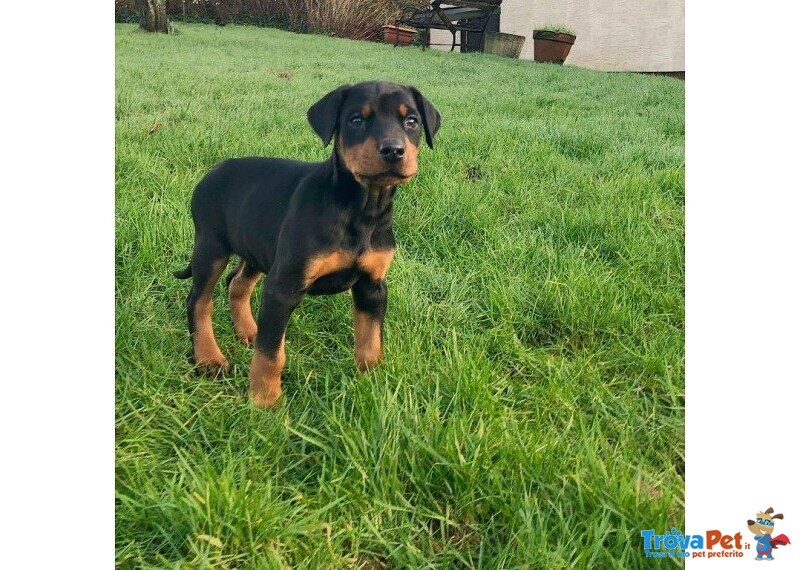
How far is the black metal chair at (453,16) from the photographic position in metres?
3.37

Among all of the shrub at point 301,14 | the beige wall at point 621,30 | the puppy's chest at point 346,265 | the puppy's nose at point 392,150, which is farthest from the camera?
the shrub at point 301,14

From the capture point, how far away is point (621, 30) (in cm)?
265

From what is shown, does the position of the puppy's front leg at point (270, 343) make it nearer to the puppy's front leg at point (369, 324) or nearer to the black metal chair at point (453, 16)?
the puppy's front leg at point (369, 324)

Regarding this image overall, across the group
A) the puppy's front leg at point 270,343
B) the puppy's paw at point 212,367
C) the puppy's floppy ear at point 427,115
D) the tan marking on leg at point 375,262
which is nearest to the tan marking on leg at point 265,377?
the puppy's front leg at point 270,343

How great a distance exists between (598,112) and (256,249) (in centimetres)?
345

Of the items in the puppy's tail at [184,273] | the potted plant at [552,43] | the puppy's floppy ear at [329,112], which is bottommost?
the puppy's tail at [184,273]

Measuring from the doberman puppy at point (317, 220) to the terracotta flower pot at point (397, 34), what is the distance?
155 centimetres

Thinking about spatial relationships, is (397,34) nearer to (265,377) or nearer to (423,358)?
(423,358)

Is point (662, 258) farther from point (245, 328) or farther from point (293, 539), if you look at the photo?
point (293, 539)

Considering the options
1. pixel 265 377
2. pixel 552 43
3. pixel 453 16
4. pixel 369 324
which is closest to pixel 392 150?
pixel 369 324

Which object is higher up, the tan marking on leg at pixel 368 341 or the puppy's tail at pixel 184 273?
the puppy's tail at pixel 184 273
